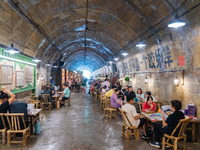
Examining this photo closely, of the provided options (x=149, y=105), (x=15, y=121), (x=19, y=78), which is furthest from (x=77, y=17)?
(x=15, y=121)

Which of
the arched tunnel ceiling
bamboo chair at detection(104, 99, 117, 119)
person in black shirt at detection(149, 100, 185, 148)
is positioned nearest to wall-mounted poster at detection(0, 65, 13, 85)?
the arched tunnel ceiling

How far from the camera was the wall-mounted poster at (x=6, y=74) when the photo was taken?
22.8ft

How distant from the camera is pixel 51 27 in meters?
10.8

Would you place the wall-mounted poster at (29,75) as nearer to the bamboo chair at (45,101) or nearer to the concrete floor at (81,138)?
the bamboo chair at (45,101)

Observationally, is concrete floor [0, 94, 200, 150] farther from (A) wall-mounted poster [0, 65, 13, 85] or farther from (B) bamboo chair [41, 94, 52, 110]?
(B) bamboo chair [41, 94, 52, 110]

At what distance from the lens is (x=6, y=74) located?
24.4 feet

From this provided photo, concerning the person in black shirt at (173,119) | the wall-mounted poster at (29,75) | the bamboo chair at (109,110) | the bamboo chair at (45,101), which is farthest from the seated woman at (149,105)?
the wall-mounted poster at (29,75)

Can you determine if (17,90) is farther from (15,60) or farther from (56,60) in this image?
(56,60)

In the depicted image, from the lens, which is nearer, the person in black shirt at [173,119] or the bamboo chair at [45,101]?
the person in black shirt at [173,119]

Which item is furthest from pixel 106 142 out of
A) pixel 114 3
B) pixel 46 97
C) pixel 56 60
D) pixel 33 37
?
pixel 56 60

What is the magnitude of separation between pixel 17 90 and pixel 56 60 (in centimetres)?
1050

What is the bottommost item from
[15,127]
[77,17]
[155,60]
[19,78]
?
[15,127]

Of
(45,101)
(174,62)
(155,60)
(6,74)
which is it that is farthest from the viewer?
(45,101)

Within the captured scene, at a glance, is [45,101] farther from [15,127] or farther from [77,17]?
[77,17]
